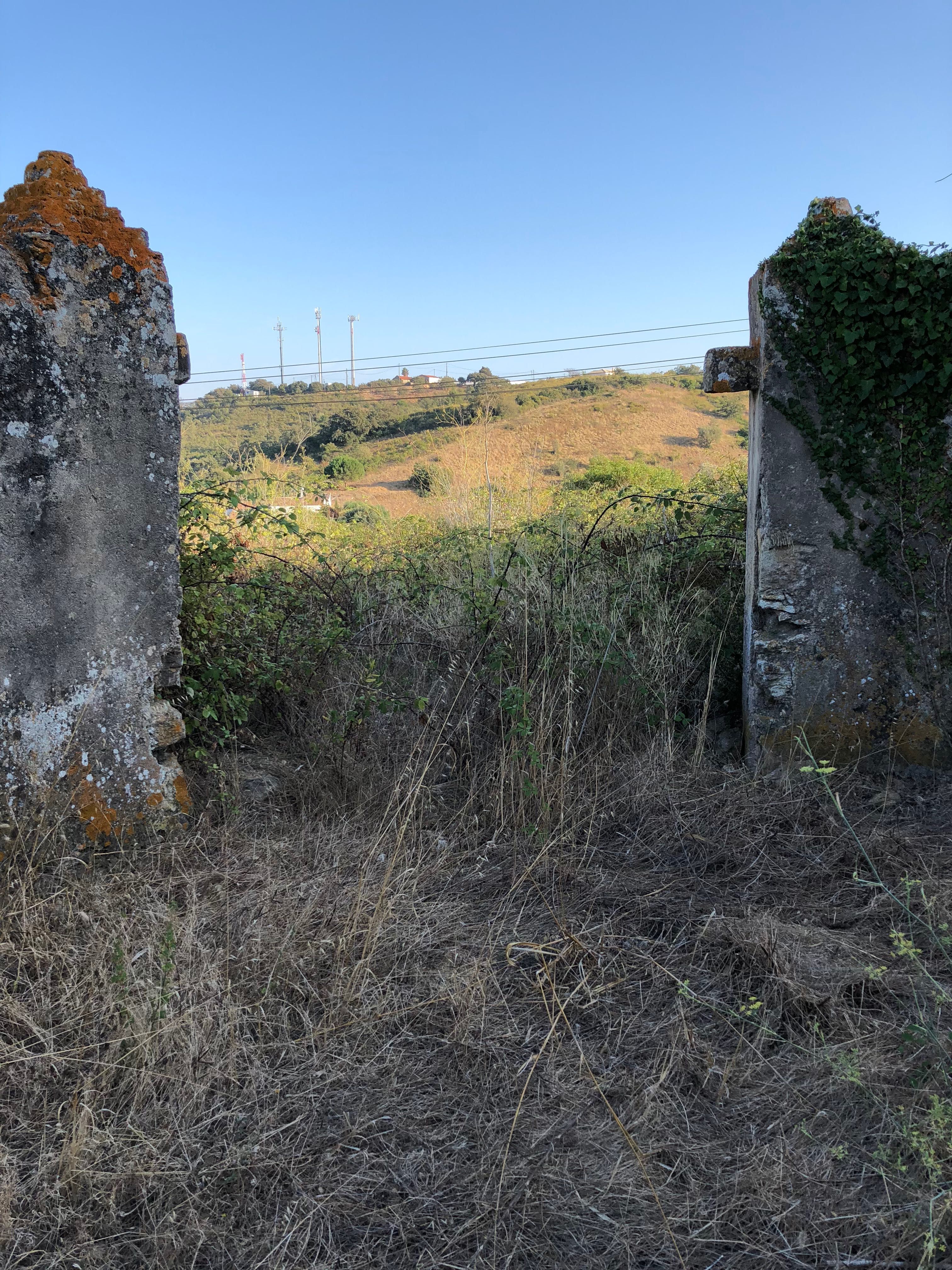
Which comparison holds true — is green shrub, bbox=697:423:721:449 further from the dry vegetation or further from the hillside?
the dry vegetation


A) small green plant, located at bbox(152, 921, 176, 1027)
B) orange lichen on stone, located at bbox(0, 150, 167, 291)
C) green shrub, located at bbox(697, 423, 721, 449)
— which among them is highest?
green shrub, located at bbox(697, 423, 721, 449)

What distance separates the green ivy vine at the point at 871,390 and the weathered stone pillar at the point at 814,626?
47 mm

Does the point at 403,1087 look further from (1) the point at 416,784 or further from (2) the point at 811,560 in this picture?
(2) the point at 811,560

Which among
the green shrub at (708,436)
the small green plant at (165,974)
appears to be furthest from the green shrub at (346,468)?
the small green plant at (165,974)

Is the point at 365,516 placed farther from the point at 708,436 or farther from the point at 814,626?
the point at 708,436

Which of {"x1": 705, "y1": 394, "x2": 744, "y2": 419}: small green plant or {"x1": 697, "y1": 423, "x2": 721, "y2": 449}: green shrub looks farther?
{"x1": 705, "y1": 394, "x2": 744, "y2": 419}: small green plant

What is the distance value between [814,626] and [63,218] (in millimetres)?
3826

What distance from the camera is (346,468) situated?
23594 mm

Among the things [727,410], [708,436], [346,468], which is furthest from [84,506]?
[727,410]

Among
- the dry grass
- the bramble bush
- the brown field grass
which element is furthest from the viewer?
the brown field grass

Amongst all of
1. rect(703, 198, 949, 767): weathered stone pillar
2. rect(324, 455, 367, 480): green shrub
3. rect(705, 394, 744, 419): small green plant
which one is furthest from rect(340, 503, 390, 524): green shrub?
rect(705, 394, 744, 419): small green plant

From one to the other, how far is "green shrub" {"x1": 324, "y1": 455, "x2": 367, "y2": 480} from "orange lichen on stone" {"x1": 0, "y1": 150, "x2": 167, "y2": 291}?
57.8ft

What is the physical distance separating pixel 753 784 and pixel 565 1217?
2.56m

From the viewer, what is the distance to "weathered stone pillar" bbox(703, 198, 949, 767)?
4328mm
